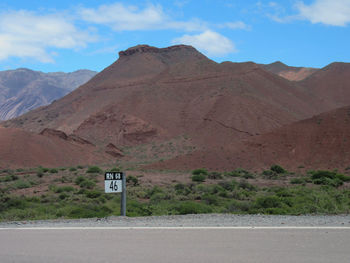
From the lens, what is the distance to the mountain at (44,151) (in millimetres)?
45375

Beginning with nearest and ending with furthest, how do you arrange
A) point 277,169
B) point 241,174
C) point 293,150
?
point 241,174 < point 277,169 < point 293,150

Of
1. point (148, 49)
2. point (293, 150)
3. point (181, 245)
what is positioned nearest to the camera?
point (181, 245)

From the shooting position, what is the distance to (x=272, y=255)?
17.6 feet

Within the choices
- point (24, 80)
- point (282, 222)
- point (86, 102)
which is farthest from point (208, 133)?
point (24, 80)

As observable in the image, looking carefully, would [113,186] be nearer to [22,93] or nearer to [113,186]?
[113,186]

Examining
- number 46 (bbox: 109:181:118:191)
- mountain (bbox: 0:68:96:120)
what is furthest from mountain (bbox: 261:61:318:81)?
number 46 (bbox: 109:181:118:191)

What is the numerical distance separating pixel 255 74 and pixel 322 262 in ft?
249

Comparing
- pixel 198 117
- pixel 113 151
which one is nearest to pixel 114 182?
pixel 113 151

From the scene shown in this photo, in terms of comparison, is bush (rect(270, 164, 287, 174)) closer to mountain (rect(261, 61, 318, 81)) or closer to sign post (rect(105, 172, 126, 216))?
sign post (rect(105, 172, 126, 216))

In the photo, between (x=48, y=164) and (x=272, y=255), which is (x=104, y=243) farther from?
(x=48, y=164)

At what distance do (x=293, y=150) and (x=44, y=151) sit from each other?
30.1 metres

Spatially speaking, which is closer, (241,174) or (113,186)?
(113,186)

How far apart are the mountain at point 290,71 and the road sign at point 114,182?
114690 millimetres

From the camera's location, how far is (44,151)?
160ft
